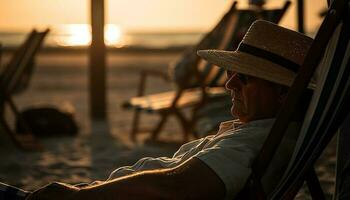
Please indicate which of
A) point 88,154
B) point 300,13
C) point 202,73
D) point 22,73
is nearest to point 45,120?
point 22,73

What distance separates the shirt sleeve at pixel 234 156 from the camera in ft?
7.63

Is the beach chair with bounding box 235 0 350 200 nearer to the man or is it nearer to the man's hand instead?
the man

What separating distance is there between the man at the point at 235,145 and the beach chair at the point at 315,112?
2.8 inches

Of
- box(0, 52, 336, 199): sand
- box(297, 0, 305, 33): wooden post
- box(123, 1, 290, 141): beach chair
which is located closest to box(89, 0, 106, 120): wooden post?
box(0, 52, 336, 199): sand

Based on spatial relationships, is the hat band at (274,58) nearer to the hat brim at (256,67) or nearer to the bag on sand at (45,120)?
the hat brim at (256,67)

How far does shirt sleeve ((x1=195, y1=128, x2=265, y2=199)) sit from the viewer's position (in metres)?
2.32

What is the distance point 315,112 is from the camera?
247cm

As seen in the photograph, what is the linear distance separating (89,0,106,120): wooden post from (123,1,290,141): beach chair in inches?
59.0

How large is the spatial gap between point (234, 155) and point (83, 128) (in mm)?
6034

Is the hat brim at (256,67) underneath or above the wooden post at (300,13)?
above

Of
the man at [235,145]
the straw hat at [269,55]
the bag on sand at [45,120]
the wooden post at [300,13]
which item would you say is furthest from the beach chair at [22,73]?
the straw hat at [269,55]

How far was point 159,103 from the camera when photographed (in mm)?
6934

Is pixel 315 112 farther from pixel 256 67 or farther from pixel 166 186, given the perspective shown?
pixel 166 186

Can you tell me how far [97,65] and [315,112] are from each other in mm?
6210
